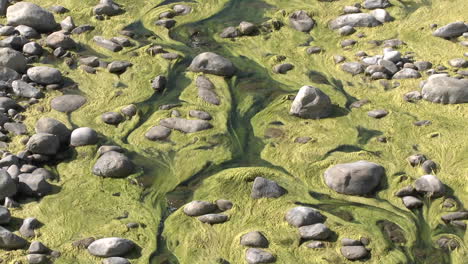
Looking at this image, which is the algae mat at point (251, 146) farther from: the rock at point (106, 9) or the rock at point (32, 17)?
the rock at point (32, 17)

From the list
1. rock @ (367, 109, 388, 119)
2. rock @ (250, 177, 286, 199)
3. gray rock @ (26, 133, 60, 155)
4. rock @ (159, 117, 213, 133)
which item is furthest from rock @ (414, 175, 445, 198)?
gray rock @ (26, 133, 60, 155)

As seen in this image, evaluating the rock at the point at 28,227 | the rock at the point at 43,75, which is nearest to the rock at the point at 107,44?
the rock at the point at 43,75

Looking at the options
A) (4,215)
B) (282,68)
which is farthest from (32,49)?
(4,215)

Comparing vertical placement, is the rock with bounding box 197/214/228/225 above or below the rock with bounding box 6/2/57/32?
below

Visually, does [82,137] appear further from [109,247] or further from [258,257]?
[258,257]

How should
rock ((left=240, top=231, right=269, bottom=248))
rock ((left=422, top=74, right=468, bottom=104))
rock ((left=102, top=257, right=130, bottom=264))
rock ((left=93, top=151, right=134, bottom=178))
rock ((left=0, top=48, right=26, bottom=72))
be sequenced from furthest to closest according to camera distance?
rock ((left=0, top=48, right=26, bottom=72))
rock ((left=422, top=74, right=468, bottom=104))
rock ((left=93, top=151, right=134, bottom=178))
rock ((left=240, top=231, right=269, bottom=248))
rock ((left=102, top=257, right=130, bottom=264))

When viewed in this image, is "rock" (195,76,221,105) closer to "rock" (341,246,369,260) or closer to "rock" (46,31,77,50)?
"rock" (46,31,77,50)
